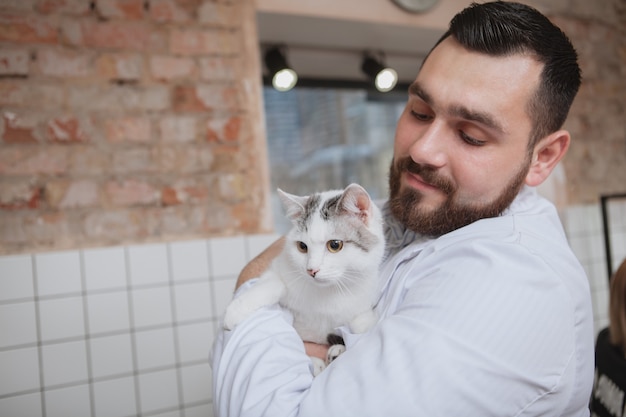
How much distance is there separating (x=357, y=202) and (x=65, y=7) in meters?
1.93

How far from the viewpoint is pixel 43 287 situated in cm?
207

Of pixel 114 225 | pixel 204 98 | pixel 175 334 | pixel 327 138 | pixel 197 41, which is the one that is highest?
pixel 197 41

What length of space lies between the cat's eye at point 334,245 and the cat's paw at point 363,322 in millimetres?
168

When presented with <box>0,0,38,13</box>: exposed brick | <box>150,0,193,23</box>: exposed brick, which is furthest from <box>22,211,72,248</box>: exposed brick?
<box>150,0,193,23</box>: exposed brick

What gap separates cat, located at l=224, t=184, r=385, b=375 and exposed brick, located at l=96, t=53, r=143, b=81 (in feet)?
4.90

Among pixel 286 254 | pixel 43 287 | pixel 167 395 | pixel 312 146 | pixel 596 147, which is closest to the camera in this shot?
pixel 286 254

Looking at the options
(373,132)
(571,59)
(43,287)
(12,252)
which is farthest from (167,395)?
(373,132)

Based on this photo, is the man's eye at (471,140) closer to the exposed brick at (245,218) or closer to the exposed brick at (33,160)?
the exposed brick at (245,218)

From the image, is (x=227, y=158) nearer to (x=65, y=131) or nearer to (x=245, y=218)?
(x=245, y=218)

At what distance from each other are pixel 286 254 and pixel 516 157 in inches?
24.1

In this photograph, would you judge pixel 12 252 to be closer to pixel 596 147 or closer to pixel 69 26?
pixel 69 26

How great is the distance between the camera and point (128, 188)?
2.25m

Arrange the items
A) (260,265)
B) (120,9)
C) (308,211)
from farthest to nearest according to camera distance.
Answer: (120,9), (260,265), (308,211)

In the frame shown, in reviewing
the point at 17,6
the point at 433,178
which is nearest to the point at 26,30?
the point at 17,6
